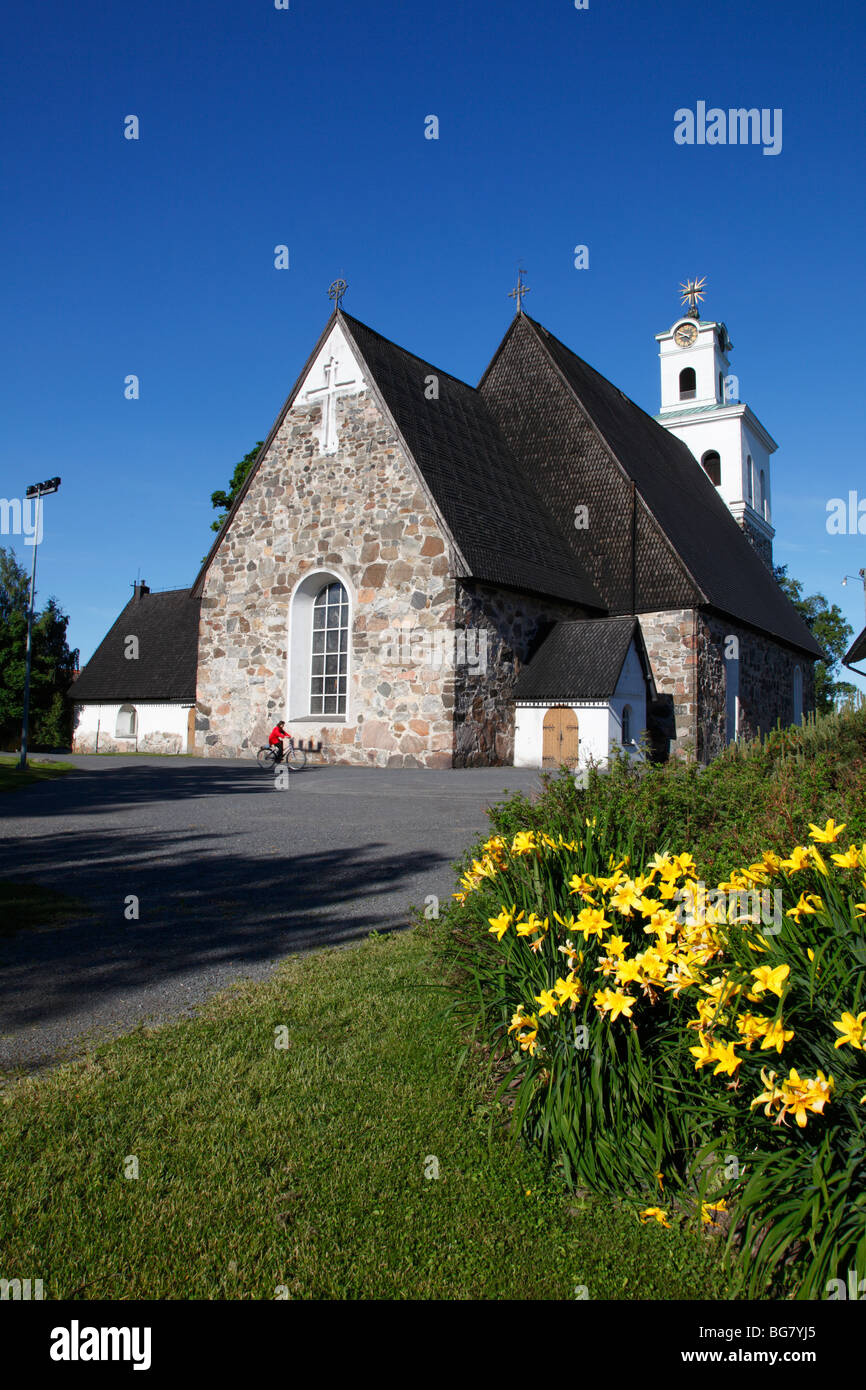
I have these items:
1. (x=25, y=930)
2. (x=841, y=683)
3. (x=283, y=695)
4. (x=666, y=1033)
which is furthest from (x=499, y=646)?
(x=841, y=683)

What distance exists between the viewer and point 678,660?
22.5 metres

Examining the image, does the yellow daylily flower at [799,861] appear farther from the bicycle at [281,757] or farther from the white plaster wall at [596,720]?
the bicycle at [281,757]

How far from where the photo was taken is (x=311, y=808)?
11.4 meters

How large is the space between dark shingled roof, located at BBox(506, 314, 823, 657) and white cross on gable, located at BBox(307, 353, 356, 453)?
8112 mm

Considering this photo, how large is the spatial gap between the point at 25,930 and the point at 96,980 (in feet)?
3.62

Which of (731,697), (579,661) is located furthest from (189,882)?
(731,697)

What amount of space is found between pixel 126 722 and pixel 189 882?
31433mm

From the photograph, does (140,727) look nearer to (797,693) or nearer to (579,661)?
(579,661)

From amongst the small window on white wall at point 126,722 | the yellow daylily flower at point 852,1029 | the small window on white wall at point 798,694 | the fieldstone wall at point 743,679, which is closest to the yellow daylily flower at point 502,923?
the yellow daylily flower at point 852,1029

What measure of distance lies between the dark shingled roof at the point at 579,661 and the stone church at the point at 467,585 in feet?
0.18

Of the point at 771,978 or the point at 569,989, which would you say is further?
the point at 569,989

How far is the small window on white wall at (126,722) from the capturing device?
3597 centimetres
